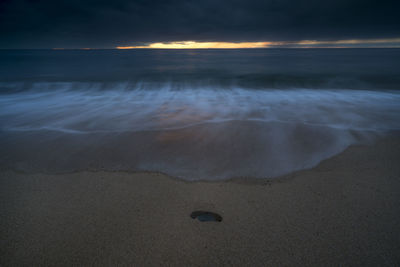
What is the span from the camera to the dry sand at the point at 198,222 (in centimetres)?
194

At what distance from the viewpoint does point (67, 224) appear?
2.31m

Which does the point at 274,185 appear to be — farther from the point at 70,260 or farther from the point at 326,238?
the point at 70,260

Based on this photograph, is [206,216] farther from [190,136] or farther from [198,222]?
[190,136]

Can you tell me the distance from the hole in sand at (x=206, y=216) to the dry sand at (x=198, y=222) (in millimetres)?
64

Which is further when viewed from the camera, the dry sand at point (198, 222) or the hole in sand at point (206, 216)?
the hole in sand at point (206, 216)

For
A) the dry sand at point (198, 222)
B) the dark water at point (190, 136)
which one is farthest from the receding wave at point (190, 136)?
the dry sand at point (198, 222)

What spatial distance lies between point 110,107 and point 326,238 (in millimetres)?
7716

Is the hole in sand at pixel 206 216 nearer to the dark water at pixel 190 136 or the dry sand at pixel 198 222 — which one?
the dry sand at pixel 198 222

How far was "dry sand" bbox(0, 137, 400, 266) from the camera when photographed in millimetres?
1941

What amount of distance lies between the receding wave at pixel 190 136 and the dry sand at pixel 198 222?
15.7 inches

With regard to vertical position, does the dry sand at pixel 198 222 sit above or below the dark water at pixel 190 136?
below

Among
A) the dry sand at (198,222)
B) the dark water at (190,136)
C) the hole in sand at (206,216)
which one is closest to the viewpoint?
the dry sand at (198,222)

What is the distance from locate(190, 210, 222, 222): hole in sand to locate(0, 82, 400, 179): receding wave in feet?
2.63

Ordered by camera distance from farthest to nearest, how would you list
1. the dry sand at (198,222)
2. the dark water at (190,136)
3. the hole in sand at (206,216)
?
the dark water at (190,136)
the hole in sand at (206,216)
the dry sand at (198,222)
